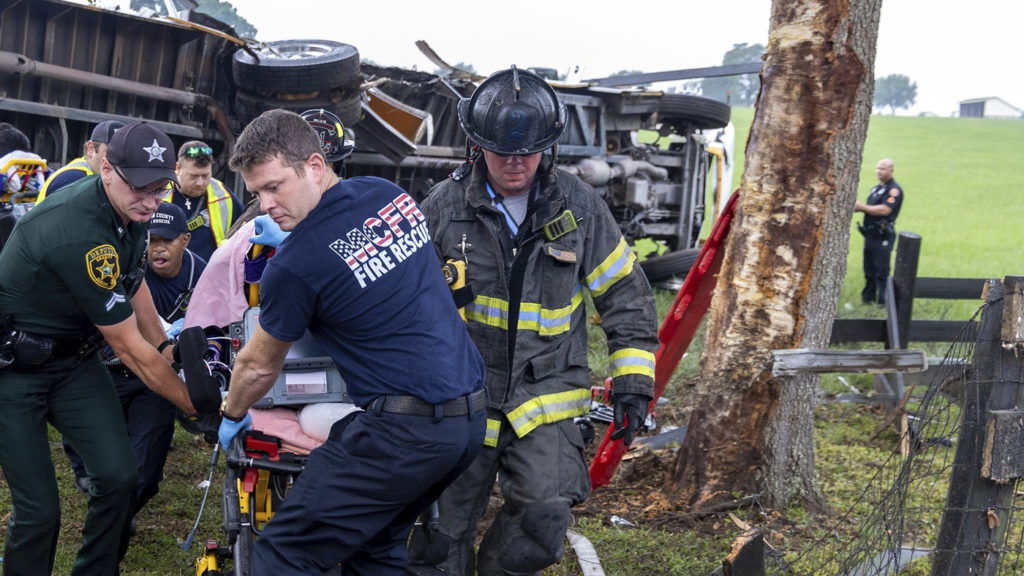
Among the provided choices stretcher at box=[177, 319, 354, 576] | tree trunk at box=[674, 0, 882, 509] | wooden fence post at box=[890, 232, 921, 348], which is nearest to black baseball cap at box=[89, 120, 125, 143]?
stretcher at box=[177, 319, 354, 576]

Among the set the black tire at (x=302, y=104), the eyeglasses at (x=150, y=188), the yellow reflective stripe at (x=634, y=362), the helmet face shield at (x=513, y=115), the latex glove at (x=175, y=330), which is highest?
the black tire at (x=302, y=104)

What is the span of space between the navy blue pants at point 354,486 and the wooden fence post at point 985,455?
1693mm

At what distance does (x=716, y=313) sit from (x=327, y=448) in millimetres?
2905

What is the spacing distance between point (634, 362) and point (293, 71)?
4606mm

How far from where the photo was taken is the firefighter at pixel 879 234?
41.2 ft

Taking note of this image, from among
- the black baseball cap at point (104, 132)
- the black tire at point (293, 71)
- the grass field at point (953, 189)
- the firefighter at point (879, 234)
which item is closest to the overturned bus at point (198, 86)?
the black tire at point (293, 71)

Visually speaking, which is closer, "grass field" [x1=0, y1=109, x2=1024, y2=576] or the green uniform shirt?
the green uniform shirt

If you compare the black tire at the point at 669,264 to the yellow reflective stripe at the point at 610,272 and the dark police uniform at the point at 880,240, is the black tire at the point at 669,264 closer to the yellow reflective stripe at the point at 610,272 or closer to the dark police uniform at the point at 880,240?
the dark police uniform at the point at 880,240

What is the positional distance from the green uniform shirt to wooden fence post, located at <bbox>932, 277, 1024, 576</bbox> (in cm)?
291

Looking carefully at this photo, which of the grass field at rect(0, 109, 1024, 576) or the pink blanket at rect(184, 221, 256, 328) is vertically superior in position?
the pink blanket at rect(184, 221, 256, 328)

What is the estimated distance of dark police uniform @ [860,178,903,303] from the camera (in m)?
12.6

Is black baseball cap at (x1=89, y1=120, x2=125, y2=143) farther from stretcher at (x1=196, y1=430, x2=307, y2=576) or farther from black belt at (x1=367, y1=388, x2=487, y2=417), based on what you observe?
black belt at (x1=367, y1=388, x2=487, y2=417)

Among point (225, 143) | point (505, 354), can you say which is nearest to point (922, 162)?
point (225, 143)

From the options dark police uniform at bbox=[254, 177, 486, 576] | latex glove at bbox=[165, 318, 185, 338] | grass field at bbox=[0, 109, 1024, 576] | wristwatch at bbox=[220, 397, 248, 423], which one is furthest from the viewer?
grass field at bbox=[0, 109, 1024, 576]
